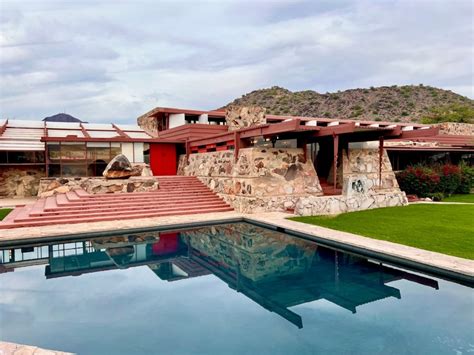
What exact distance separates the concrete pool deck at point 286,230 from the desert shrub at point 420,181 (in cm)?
956

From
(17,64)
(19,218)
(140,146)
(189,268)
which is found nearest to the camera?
(189,268)

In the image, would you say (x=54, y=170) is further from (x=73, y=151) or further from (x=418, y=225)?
(x=418, y=225)

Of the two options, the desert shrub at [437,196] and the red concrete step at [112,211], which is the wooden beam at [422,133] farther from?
the red concrete step at [112,211]

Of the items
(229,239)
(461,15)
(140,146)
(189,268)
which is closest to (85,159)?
(140,146)

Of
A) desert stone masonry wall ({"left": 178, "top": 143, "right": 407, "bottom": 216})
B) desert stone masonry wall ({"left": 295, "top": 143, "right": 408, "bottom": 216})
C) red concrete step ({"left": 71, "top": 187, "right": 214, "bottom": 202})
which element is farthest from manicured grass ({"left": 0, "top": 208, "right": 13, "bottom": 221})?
desert stone masonry wall ({"left": 295, "top": 143, "right": 408, "bottom": 216})

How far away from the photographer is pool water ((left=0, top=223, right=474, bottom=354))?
4.81 metres

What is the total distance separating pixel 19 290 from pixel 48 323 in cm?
206

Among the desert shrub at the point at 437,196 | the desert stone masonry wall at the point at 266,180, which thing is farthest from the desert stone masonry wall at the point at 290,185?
the desert shrub at the point at 437,196

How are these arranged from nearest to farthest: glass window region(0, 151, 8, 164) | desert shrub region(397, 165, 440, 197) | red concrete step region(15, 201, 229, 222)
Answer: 1. red concrete step region(15, 201, 229, 222)
2. desert shrub region(397, 165, 440, 197)
3. glass window region(0, 151, 8, 164)

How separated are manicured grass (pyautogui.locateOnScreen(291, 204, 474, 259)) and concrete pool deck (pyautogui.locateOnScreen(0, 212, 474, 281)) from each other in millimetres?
604

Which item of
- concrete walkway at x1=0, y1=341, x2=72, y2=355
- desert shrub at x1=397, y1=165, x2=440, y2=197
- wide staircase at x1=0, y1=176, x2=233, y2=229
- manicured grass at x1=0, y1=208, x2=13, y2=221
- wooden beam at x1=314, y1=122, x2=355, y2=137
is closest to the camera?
concrete walkway at x1=0, y1=341, x2=72, y2=355

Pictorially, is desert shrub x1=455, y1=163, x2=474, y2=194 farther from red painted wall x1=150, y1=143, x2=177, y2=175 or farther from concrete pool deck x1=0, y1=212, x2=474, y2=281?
red painted wall x1=150, y1=143, x2=177, y2=175

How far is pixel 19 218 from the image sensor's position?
38.8ft

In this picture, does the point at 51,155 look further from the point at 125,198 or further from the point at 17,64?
the point at 125,198
